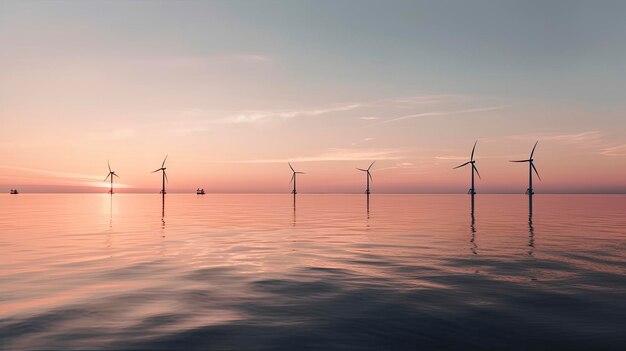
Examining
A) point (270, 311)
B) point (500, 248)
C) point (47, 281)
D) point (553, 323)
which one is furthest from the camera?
point (500, 248)

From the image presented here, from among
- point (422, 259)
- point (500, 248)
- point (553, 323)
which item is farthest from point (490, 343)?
point (500, 248)

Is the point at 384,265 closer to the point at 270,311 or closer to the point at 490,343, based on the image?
the point at 270,311

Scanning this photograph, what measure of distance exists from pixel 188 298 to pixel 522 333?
1279cm

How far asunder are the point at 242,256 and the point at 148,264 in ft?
21.1

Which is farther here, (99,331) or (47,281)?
(47,281)

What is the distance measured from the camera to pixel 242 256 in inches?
1185

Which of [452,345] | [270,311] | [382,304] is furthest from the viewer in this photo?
Result: [382,304]

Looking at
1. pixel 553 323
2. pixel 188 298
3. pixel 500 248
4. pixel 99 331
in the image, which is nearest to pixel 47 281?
pixel 188 298

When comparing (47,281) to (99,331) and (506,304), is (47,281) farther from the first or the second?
(506,304)

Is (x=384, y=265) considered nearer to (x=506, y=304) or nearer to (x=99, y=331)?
(x=506, y=304)

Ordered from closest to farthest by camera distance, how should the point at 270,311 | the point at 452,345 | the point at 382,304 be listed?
the point at 452,345 → the point at 270,311 → the point at 382,304

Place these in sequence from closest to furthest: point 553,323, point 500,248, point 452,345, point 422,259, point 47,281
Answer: point 452,345 < point 553,323 < point 47,281 < point 422,259 < point 500,248

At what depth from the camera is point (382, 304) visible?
1698cm

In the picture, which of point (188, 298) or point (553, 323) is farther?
point (188, 298)
